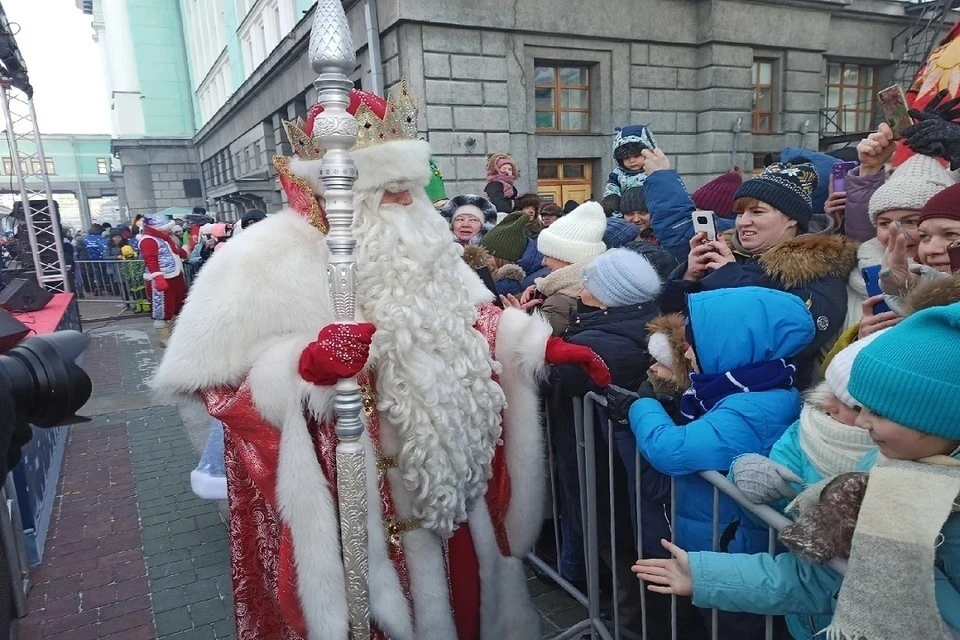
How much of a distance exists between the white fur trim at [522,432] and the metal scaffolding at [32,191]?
8752 millimetres

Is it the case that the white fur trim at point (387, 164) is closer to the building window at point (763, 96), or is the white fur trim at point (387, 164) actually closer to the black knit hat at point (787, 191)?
the black knit hat at point (787, 191)

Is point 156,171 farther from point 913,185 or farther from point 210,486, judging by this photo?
point 913,185

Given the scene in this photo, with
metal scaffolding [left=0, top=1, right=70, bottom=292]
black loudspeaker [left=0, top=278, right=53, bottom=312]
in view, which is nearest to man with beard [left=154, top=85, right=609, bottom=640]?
black loudspeaker [left=0, top=278, right=53, bottom=312]

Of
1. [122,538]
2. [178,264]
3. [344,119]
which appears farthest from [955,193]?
[178,264]

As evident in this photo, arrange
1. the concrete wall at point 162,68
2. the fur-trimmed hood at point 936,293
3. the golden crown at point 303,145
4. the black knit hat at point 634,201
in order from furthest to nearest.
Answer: the concrete wall at point 162,68 < the black knit hat at point 634,201 < the golden crown at point 303,145 < the fur-trimmed hood at point 936,293

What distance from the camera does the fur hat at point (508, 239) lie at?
448cm

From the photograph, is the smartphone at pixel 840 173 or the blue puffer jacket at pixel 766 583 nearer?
the blue puffer jacket at pixel 766 583

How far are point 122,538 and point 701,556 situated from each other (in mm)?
3750

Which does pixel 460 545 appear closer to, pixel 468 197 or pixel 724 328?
pixel 724 328

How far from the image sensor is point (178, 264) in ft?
30.0

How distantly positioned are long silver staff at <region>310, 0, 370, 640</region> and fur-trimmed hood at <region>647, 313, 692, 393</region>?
3.54 ft

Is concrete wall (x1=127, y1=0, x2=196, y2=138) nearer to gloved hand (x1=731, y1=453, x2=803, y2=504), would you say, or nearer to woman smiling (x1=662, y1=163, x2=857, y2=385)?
woman smiling (x1=662, y1=163, x2=857, y2=385)

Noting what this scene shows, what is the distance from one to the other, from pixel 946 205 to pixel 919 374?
953mm

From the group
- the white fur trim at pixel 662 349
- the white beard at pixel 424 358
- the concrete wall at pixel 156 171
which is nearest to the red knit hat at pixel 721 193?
the white fur trim at pixel 662 349
